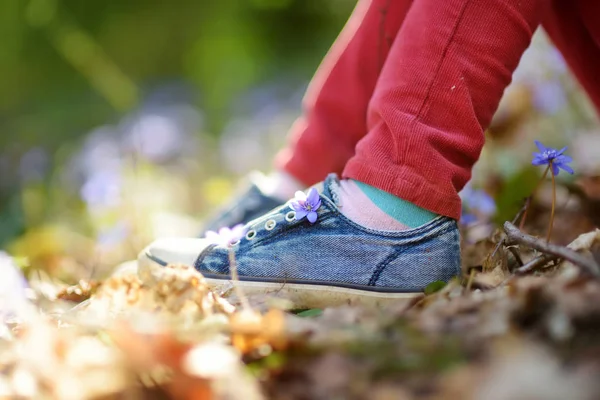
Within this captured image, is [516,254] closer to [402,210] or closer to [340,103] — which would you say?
[402,210]

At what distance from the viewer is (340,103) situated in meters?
1.58

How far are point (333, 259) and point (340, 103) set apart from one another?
1.96ft

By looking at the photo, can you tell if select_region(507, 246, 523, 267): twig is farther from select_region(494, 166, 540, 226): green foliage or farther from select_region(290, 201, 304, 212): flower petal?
select_region(290, 201, 304, 212): flower petal

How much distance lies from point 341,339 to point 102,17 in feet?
23.6

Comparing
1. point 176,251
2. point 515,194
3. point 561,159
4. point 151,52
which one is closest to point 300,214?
point 176,251

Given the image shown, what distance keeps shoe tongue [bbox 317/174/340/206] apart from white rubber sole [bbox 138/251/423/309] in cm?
16

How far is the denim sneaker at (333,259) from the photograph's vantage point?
109cm

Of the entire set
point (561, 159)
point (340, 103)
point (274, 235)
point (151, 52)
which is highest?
point (151, 52)

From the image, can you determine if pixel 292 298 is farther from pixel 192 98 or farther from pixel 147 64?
pixel 147 64

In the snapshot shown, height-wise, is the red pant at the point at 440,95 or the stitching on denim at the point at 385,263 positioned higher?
the red pant at the point at 440,95

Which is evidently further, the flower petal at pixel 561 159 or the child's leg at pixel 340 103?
the child's leg at pixel 340 103

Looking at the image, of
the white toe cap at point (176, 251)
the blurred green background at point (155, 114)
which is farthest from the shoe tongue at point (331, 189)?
the blurred green background at point (155, 114)

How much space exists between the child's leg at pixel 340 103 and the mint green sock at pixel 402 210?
1.58 ft

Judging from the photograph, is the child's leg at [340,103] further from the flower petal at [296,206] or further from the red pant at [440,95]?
the flower petal at [296,206]
